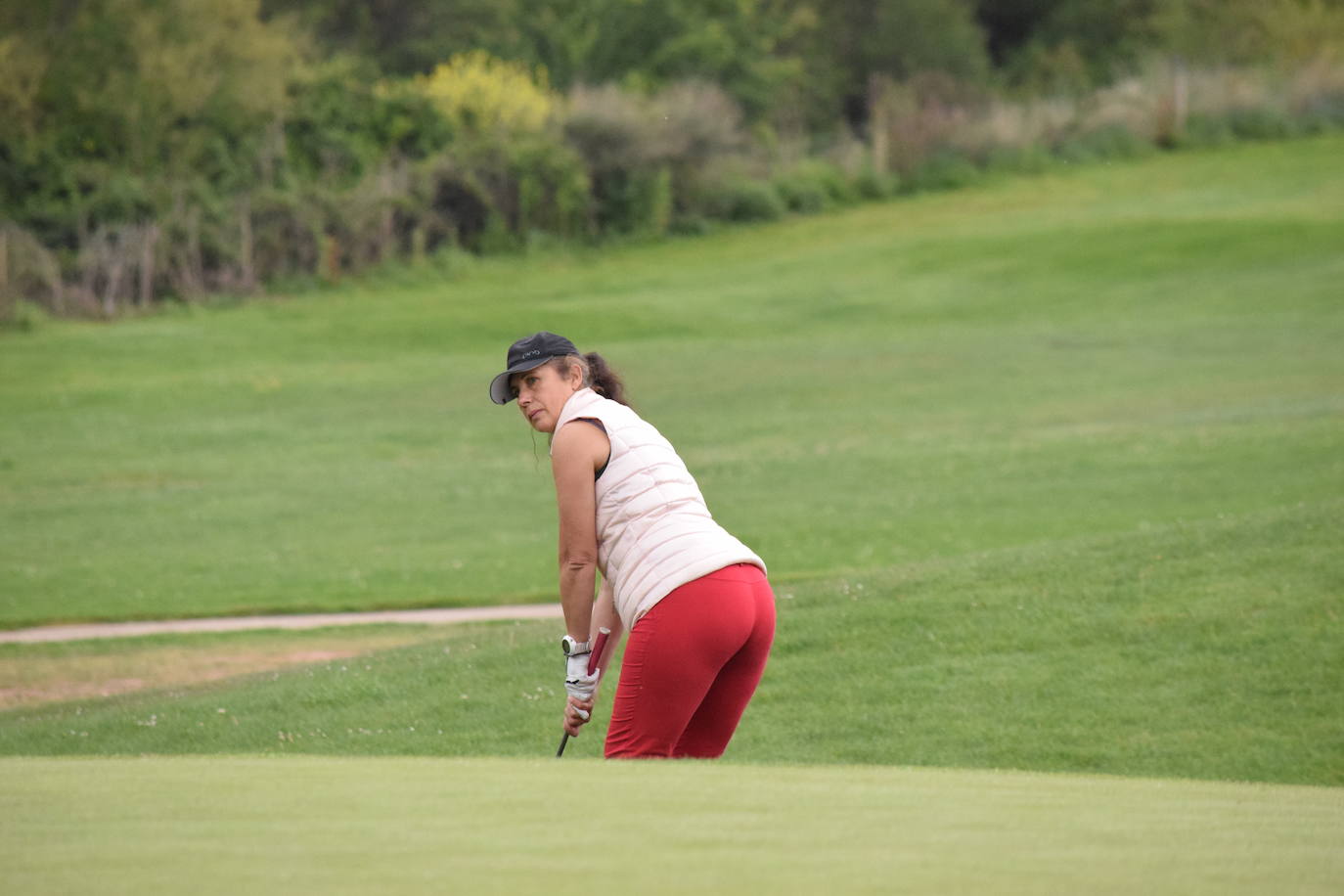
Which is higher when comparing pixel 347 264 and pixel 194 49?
pixel 194 49

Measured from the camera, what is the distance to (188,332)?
33656 mm

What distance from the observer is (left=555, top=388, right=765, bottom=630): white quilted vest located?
563cm

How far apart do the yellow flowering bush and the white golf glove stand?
1507 inches

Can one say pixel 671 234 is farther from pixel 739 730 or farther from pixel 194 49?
pixel 739 730

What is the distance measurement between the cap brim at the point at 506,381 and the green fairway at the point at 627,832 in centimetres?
129

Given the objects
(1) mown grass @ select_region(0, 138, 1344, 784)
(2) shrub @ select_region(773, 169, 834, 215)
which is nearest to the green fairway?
(1) mown grass @ select_region(0, 138, 1344, 784)

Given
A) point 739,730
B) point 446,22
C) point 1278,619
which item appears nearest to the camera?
point 739,730

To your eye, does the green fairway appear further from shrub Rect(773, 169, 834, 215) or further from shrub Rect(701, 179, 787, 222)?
shrub Rect(773, 169, 834, 215)

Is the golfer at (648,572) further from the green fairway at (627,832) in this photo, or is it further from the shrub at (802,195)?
the shrub at (802,195)

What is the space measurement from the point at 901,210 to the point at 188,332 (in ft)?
67.9

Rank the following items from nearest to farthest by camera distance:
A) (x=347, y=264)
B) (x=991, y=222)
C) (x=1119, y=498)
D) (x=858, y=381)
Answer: (x=1119, y=498)
(x=858, y=381)
(x=347, y=264)
(x=991, y=222)

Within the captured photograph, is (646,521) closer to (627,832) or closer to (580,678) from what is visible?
(580,678)

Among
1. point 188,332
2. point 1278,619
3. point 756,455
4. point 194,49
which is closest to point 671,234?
point 194,49

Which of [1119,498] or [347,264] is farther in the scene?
[347,264]
